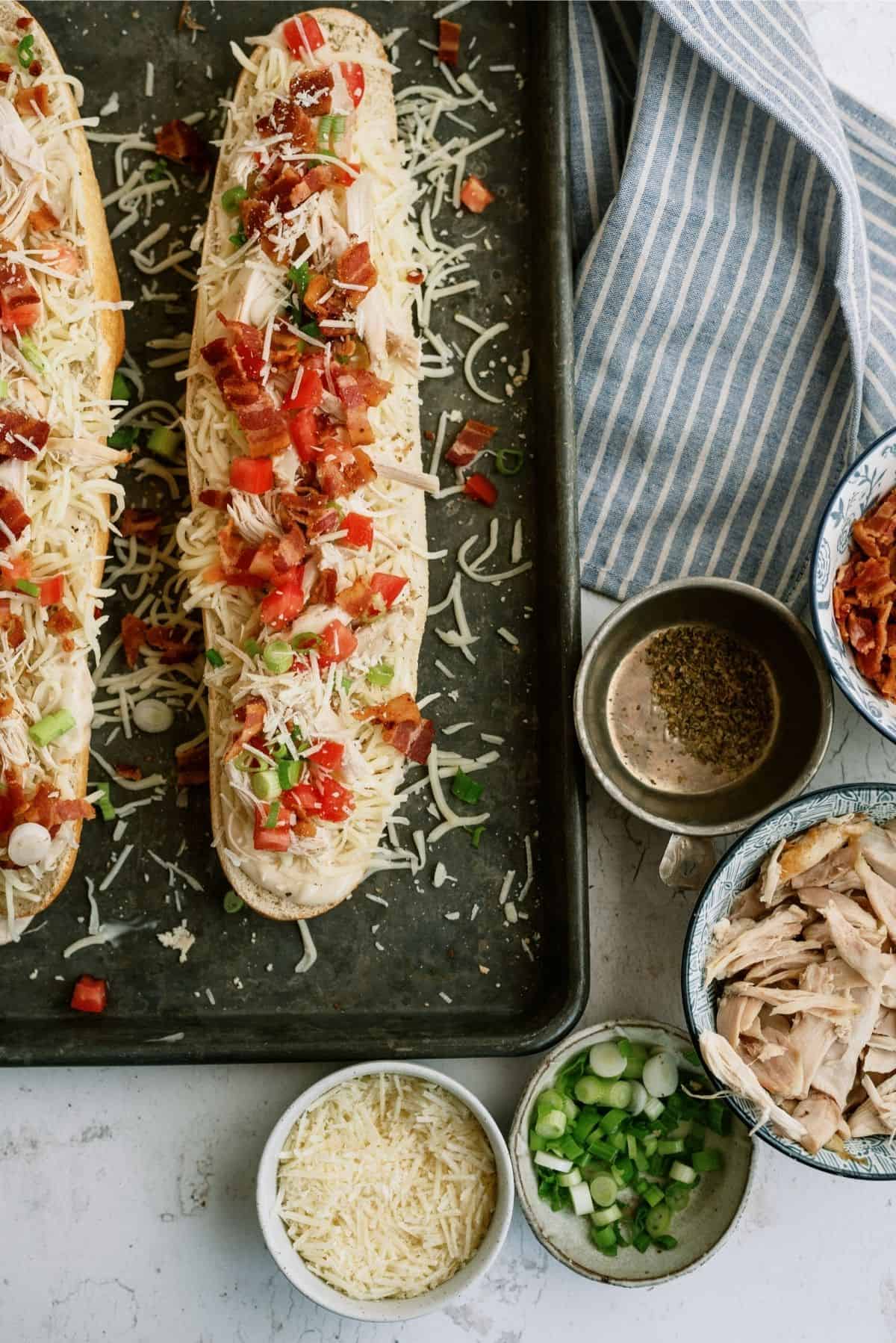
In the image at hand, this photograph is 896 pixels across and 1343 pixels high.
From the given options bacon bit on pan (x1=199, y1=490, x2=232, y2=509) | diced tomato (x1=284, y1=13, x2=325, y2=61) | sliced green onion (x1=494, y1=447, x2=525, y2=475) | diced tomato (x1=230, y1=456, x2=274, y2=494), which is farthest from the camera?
sliced green onion (x1=494, y1=447, x2=525, y2=475)

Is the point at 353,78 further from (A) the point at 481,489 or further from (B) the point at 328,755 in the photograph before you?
(B) the point at 328,755

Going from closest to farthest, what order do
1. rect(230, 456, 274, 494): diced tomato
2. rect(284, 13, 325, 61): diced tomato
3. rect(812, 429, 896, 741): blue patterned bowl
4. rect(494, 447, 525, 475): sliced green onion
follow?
rect(812, 429, 896, 741): blue patterned bowl, rect(230, 456, 274, 494): diced tomato, rect(284, 13, 325, 61): diced tomato, rect(494, 447, 525, 475): sliced green onion

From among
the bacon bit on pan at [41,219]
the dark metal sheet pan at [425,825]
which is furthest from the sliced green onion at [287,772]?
the bacon bit on pan at [41,219]

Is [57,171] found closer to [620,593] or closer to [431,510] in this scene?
[431,510]

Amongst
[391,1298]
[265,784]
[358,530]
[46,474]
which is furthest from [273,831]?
[391,1298]

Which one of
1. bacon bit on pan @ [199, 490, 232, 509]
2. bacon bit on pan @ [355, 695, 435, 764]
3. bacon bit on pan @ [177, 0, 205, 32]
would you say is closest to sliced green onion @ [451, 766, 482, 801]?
bacon bit on pan @ [355, 695, 435, 764]

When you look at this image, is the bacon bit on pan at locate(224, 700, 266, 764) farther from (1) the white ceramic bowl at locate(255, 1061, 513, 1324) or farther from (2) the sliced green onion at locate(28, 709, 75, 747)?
(1) the white ceramic bowl at locate(255, 1061, 513, 1324)
